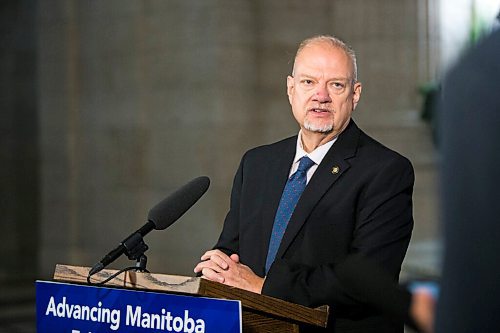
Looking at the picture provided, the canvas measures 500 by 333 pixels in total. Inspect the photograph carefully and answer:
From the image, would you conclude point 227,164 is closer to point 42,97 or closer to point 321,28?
point 321,28

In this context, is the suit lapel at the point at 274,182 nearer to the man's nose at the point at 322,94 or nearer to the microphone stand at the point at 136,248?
the man's nose at the point at 322,94

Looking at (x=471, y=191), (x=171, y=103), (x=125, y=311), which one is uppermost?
(x=171, y=103)

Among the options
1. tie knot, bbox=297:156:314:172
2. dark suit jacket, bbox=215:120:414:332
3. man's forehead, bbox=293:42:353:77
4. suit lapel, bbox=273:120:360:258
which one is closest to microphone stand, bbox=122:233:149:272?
dark suit jacket, bbox=215:120:414:332

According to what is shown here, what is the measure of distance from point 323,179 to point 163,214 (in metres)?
0.61

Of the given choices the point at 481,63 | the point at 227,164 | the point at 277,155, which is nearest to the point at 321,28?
the point at 227,164

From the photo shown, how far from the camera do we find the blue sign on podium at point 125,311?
271cm

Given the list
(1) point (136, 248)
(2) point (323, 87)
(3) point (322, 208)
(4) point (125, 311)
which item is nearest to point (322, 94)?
(2) point (323, 87)

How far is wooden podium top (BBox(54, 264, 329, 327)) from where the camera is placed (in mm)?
2740

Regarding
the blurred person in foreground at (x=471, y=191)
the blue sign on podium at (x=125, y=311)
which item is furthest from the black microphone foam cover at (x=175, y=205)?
the blurred person in foreground at (x=471, y=191)

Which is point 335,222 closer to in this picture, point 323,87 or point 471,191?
point 323,87

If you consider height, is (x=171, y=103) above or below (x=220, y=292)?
above

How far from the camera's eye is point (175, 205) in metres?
3.17

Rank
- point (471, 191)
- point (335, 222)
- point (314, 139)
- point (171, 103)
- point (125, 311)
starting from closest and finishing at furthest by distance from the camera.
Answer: point (471, 191)
point (125, 311)
point (335, 222)
point (314, 139)
point (171, 103)

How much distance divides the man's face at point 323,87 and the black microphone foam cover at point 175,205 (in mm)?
443
